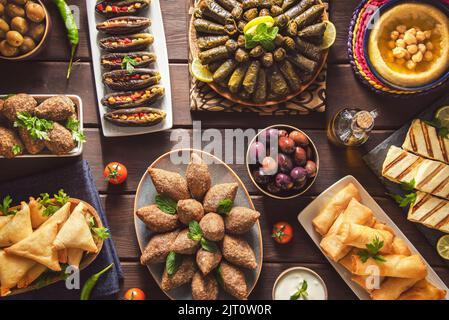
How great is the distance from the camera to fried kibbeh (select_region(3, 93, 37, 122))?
271 cm

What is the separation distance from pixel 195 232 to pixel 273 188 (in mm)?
560

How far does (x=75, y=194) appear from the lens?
9.69 ft

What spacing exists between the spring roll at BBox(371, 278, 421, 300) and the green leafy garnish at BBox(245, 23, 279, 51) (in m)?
1.71

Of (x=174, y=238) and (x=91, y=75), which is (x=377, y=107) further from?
(x=91, y=75)

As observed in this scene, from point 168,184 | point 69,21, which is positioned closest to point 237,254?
point 168,184

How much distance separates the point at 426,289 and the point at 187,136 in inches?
73.1

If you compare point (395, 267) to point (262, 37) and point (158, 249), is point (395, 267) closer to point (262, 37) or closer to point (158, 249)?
point (158, 249)

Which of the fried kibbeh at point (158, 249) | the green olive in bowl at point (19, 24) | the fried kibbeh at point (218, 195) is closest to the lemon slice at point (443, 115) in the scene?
the fried kibbeh at point (218, 195)

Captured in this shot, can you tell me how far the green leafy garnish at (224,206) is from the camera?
2732mm

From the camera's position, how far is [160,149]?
9.99 ft

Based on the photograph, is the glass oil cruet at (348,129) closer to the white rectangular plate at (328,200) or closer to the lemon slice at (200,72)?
the white rectangular plate at (328,200)

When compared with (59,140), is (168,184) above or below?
below

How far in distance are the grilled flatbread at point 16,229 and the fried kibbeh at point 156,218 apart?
67 cm
